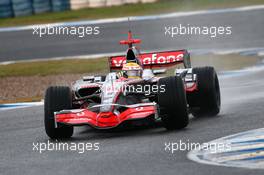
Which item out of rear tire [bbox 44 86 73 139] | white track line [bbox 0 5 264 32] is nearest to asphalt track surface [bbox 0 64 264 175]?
rear tire [bbox 44 86 73 139]

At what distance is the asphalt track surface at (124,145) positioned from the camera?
28.5ft

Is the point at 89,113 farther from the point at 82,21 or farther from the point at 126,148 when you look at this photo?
the point at 82,21

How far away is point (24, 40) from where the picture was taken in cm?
2533

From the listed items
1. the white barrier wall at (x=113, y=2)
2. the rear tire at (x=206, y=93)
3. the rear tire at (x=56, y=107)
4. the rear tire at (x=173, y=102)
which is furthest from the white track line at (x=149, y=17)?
the rear tire at (x=173, y=102)

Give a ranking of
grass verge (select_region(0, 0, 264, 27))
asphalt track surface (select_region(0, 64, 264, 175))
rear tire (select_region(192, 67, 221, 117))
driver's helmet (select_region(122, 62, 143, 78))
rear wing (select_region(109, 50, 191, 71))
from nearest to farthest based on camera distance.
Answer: asphalt track surface (select_region(0, 64, 264, 175)) < driver's helmet (select_region(122, 62, 143, 78)) < rear tire (select_region(192, 67, 221, 117)) < rear wing (select_region(109, 50, 191, 71)) < grass verge (select_region(0, 0, 264, 27))

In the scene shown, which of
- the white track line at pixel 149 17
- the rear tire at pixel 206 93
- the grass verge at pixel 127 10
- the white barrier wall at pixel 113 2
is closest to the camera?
the rear tire at pixel 206 93

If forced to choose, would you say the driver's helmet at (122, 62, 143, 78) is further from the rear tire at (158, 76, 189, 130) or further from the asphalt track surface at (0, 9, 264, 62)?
the asphalt track surface at (0, 9, 264, 62)

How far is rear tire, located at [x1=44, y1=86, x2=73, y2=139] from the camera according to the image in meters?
10.9

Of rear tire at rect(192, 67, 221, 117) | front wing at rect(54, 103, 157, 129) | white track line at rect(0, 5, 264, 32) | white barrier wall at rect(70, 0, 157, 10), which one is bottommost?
white barrier wall at rect(70, 0, 157, 10)

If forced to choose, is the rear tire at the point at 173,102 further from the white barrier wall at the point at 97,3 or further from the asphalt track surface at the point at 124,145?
the white barrier wall at the point at 97,3

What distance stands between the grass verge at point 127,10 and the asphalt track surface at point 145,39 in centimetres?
159

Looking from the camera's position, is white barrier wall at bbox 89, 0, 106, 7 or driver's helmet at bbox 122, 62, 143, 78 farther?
white barrier wall at bbox 89, 0, 106, 7

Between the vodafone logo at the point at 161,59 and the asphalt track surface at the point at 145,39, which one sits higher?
the vodafone logo at the point at 161,59

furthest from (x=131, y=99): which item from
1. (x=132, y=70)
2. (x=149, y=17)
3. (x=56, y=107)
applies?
(x=149, y=17)
